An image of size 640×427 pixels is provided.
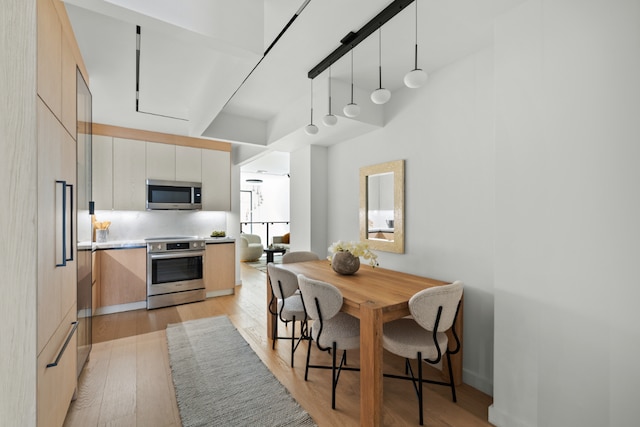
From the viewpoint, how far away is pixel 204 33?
1691 millimetres

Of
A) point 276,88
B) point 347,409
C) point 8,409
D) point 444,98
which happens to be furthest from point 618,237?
point 276,88

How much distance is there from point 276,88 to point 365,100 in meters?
0.98

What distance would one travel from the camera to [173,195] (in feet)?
14.5

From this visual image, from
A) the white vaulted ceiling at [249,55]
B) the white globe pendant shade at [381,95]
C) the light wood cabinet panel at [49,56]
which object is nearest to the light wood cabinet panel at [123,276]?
the white vaulted ceiling at [249,55]

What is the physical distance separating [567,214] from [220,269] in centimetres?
442

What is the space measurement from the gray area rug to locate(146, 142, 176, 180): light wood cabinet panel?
2425 mm

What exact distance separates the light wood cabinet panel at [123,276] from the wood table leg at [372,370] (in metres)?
3.59

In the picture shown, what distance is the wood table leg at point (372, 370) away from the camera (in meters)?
1.70

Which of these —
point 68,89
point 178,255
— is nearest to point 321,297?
point 68,89

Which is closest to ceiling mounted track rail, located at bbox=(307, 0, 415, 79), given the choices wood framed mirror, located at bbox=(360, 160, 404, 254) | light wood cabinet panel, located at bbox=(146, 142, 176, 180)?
wood framed mirror, located at bbox=(360, 160, 404, 254)

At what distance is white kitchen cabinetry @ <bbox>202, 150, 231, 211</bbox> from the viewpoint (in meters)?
4.72

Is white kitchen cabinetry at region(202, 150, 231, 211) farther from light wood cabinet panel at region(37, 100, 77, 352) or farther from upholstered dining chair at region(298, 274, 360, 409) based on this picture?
upholstered dining chair at region(298, 274, 360, 409)

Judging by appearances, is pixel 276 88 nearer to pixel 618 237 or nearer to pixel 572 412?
pixel 618 237

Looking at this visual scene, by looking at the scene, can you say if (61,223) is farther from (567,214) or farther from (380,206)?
(567,214)
